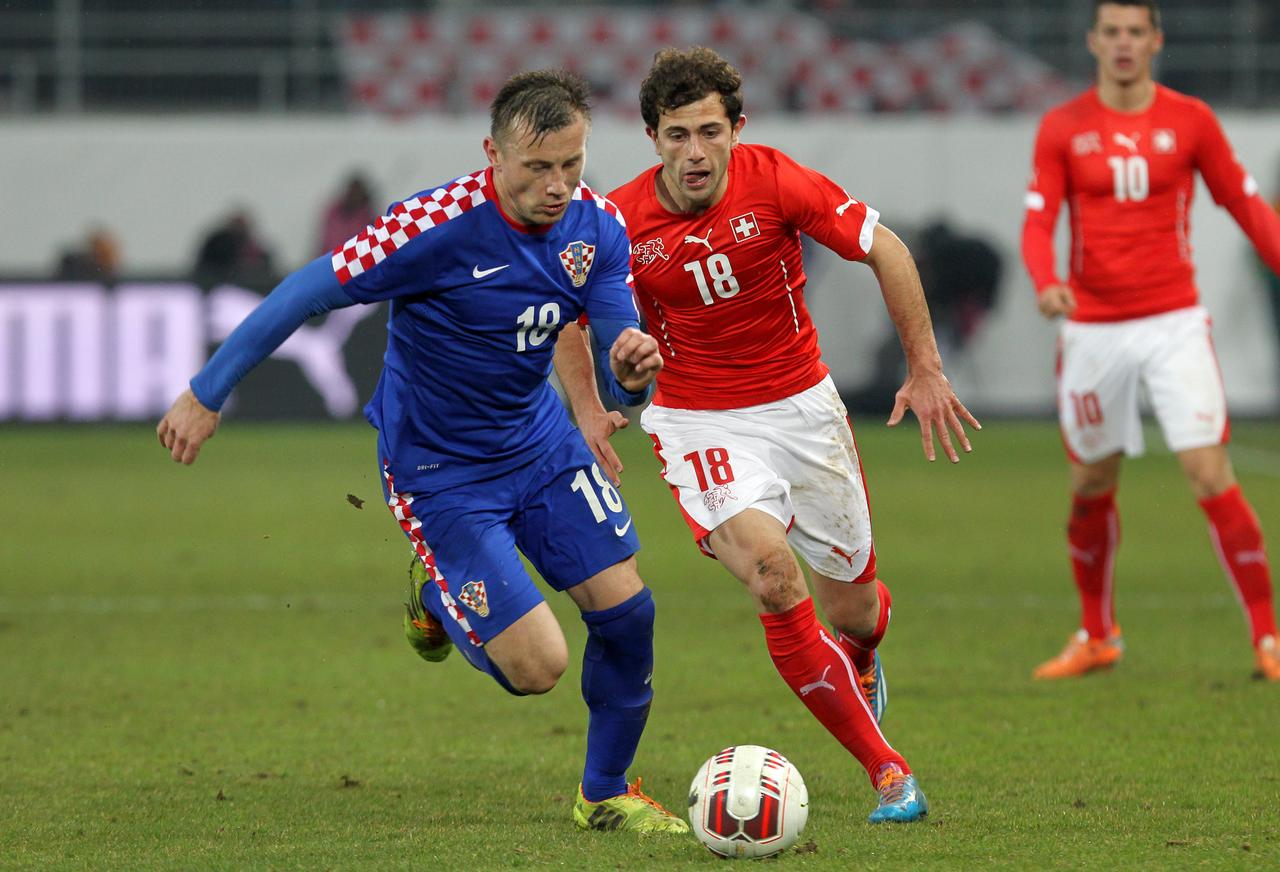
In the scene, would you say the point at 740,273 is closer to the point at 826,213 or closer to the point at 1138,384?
the point at 826,213

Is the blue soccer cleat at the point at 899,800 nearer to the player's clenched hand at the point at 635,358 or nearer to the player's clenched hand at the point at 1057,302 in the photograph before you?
the player's clenched hand at the point at 635,358

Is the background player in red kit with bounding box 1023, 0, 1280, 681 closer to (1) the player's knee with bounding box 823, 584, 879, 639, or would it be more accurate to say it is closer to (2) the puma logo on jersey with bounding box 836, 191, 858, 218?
(1) the player's knee with bounding box 823, 584, 879, 639

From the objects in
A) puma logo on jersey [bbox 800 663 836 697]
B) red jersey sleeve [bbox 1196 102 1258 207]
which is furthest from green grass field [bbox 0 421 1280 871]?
red jersey sleeve [bbox 1196 102 1258 207]

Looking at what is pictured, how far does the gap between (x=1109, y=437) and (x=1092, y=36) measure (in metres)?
1.79

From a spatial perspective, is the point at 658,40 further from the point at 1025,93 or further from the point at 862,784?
the point at 862,784

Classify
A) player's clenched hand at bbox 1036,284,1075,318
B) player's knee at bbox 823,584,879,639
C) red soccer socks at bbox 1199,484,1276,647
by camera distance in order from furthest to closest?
red soccer socks at bbox 1199,484,1276,647, player's clenched hand at bbox 1036,284,1075,318, player's knee at bbox 823,584,879,639

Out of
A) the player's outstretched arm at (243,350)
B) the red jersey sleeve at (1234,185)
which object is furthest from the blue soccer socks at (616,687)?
the red jersey sleeve at (1234,185)

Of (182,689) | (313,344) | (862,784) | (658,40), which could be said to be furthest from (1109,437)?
(658,40)

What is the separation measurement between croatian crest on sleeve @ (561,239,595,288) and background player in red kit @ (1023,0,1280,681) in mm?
3131

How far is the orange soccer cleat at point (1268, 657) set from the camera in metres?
7.58

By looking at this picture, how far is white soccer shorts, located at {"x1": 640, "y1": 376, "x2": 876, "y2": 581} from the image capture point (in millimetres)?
5766

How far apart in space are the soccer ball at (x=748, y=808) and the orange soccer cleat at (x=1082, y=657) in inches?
128

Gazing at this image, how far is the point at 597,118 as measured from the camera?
21.3 m

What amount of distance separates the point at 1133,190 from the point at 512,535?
3875 millimetres
